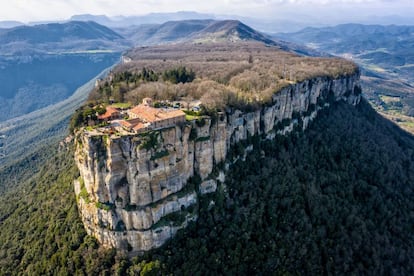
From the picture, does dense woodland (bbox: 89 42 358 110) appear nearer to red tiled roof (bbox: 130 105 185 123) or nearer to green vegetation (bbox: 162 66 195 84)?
green vegetation (bbox: 162 66 195 84)

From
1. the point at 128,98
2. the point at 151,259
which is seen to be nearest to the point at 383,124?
the point at 128,98

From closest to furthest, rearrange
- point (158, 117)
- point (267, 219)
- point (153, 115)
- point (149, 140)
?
1. point (149, 140)
2. point (158, 117)
3. point (153, 115)
4. point (267, 219)

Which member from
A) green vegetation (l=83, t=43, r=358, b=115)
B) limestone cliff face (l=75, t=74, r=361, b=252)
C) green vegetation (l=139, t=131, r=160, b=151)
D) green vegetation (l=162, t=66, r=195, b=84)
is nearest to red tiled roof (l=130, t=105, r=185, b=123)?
limestone cliff face (l=75, t=74, r=361, b=252)

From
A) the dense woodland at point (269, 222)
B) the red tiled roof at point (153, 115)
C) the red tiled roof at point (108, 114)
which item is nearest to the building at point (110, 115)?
the red tiled roof at point (108, 114)

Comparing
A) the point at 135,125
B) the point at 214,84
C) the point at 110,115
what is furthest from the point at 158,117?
the point at 214,84

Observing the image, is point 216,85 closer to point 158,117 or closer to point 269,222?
point 158,117

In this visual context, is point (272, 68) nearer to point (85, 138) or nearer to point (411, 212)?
point (411, 212)

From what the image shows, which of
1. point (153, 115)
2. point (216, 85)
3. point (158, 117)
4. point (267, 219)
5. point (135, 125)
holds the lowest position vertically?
point (267, 219)
